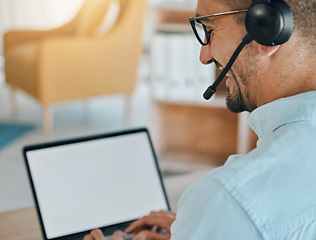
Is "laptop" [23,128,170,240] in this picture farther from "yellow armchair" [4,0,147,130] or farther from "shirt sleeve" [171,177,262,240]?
"yellow armchair" [4,0,147,130]

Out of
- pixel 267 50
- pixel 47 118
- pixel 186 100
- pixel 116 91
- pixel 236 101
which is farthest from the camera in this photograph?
pixel 116 91

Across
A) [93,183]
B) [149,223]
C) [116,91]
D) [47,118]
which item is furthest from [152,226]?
[116,91]

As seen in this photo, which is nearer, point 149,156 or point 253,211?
point 253,211

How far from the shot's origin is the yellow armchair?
3080 millimetres

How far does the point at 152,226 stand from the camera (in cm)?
87

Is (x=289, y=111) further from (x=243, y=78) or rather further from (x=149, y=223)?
(x=149, y=223)

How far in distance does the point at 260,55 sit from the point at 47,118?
272 centimetres

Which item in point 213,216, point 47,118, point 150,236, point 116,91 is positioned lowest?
point 47,118

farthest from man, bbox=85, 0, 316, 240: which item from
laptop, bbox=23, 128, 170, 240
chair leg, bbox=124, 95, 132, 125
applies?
chair leg, bbox=124, 95, 132, 125

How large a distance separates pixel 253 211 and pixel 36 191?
564 millimetres

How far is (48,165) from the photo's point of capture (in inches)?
36.8

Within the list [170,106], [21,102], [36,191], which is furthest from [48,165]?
[21,102]

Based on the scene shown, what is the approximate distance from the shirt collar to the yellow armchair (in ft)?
8.64

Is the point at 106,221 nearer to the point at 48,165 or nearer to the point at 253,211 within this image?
the point at 48,165
